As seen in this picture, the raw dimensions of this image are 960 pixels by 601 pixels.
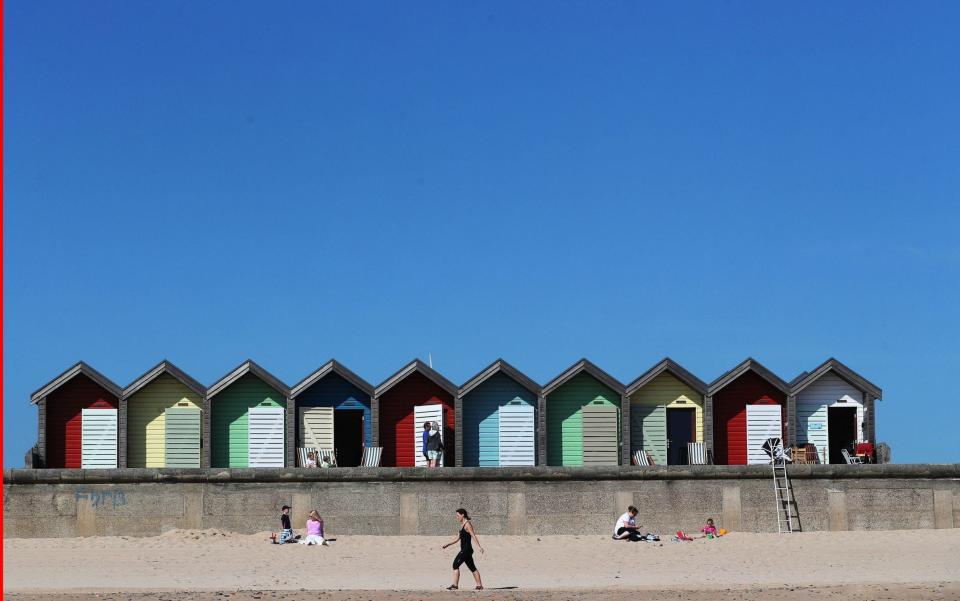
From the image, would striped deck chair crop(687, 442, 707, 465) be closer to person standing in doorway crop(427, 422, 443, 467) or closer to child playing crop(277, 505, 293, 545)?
person standing in doorway crop(427, 422, 443, 467)

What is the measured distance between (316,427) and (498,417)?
5220 millimetres

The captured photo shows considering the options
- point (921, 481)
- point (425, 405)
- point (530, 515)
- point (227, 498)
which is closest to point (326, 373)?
point (425, 405)

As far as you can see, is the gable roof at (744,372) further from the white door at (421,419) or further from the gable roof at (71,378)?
the gable roof at (71,378)

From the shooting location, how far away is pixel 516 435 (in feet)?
117

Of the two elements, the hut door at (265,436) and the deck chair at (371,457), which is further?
the hut door at (265,436)

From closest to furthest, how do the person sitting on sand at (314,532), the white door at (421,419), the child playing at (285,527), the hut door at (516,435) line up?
the person sitting on sand at (314,532) < the child playing at (285,527) < the hut door at (516,435) < the white door at (421,419)

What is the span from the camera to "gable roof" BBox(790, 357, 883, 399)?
36094mm

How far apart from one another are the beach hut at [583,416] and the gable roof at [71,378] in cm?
1226

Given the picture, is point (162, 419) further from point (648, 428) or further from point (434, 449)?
point (648, 428)

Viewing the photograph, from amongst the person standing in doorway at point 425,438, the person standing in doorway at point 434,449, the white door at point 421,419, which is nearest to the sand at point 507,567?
the person standing in doorway at point 434,449

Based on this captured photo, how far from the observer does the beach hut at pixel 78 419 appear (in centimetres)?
3528

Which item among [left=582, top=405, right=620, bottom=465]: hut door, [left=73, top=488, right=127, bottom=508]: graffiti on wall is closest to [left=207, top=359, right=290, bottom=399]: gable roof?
[left=73, top=488, right=127, bottom=508]: graffiti on wall

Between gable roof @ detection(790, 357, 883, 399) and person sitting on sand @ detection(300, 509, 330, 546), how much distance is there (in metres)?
14.5

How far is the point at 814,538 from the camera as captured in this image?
3056 cm
